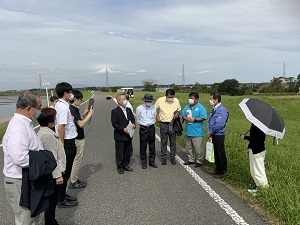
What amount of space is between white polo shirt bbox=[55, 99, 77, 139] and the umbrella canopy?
284cm

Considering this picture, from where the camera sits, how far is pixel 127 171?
633 centimetres

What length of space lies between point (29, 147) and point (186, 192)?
3075 mm

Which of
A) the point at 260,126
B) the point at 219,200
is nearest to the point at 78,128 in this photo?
the point at 219,200

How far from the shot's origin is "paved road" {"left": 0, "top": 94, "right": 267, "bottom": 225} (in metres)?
3.86

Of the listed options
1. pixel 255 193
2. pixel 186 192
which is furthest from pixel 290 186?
pixel 186 192

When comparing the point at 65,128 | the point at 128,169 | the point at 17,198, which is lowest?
the point at 128,169

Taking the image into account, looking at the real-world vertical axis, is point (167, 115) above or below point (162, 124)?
above

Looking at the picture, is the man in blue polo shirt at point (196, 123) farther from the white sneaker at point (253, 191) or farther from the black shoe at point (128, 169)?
the white sneaker at point (253, 191)

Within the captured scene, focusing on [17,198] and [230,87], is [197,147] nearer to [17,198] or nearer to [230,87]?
[17,198]

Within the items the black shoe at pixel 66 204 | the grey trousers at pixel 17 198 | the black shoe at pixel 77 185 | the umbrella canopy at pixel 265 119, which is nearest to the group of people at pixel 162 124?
the black shoe at pixel 77 185

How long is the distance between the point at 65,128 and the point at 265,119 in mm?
3140

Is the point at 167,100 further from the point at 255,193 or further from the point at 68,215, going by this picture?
the point at 68,215

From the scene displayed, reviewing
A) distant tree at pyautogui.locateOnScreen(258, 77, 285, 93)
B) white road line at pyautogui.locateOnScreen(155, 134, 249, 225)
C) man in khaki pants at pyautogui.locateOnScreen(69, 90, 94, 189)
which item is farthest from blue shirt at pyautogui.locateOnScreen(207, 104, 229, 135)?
distant tree at pyautogui.locateOnScreen(258, 77, 285, 93)

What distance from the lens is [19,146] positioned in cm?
253
